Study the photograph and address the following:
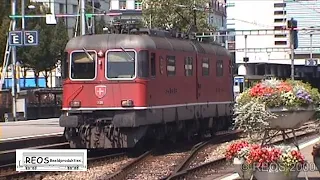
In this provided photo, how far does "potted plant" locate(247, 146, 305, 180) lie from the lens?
31.1 feet

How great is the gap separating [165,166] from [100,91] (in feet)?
9.87

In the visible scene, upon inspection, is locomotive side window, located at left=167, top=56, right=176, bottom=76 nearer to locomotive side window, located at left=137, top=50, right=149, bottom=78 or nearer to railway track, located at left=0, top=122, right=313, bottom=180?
locomotive side window, located at left=137, top=50, right=149, bottom=78

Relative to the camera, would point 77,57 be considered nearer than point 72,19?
Yes

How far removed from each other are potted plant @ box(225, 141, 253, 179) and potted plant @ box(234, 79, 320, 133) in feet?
0.93

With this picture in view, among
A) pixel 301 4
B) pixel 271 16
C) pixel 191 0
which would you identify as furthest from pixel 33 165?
pixel 271 16

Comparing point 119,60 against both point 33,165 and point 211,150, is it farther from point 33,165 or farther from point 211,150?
point 33,165

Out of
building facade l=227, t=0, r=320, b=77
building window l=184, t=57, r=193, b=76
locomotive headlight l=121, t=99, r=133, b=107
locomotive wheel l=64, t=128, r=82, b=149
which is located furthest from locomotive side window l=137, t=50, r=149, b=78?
building facade l=227, t=0, r=320, b=77

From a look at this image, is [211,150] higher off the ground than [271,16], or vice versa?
[271,16]

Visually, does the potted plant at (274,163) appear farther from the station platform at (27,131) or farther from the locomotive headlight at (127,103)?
the station platform at (27,131)

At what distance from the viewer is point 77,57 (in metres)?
20.2

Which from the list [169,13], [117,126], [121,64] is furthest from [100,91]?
[169,13]

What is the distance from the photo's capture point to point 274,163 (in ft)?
31.1

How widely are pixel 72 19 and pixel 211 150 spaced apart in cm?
6936

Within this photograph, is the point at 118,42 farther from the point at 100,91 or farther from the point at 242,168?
the point at 242,168
